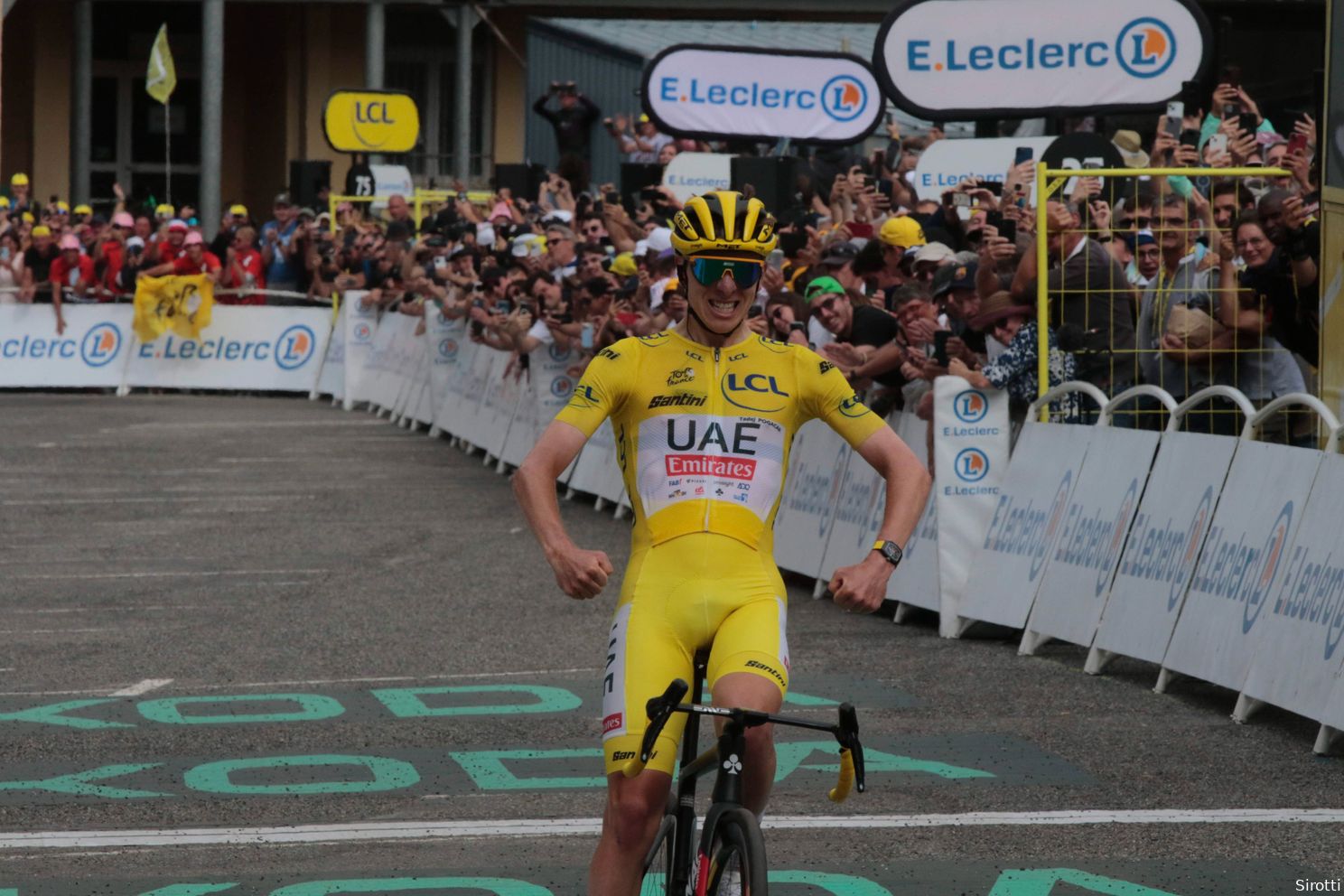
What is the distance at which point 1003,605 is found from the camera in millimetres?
12250

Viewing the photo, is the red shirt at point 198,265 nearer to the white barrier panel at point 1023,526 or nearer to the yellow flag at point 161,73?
the yellow flag at point 161,73

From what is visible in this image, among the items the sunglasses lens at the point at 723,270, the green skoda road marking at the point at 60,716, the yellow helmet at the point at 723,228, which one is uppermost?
the yellow helmet at the point at 723,228

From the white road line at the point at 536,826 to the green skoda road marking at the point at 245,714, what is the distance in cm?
217

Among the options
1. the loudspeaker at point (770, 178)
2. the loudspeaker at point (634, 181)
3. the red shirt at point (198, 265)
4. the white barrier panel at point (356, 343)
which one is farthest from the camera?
the red shirt at point (198, 265)

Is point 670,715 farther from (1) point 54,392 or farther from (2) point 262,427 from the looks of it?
(1) point 54,392

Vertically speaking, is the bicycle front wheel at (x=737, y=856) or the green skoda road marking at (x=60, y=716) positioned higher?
the bicycle front wheel at (x=737, y=856)

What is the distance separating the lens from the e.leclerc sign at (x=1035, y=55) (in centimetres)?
1334

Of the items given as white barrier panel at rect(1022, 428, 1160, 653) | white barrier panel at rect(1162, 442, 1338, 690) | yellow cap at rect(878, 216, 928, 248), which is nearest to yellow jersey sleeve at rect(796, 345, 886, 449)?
white barrier panel at rect(1162, 442, 1338, 690)

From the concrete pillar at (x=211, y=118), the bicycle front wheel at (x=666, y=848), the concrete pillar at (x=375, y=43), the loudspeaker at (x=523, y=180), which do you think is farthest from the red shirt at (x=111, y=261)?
the bicycle front wheel at (x=666, y=848)

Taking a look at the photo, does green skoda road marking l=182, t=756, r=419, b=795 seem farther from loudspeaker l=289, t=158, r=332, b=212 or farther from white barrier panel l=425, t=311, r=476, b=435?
loudspeaker l=289, t=158, r=332, b=212

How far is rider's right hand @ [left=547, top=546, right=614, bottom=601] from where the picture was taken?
5.46 m

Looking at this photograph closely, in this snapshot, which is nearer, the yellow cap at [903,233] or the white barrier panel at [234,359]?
the yellow cap at [903,233]

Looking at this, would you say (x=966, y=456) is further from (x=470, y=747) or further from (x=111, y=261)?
(x=111, y=261)

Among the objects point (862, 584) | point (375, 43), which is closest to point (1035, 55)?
point (862, 584)
